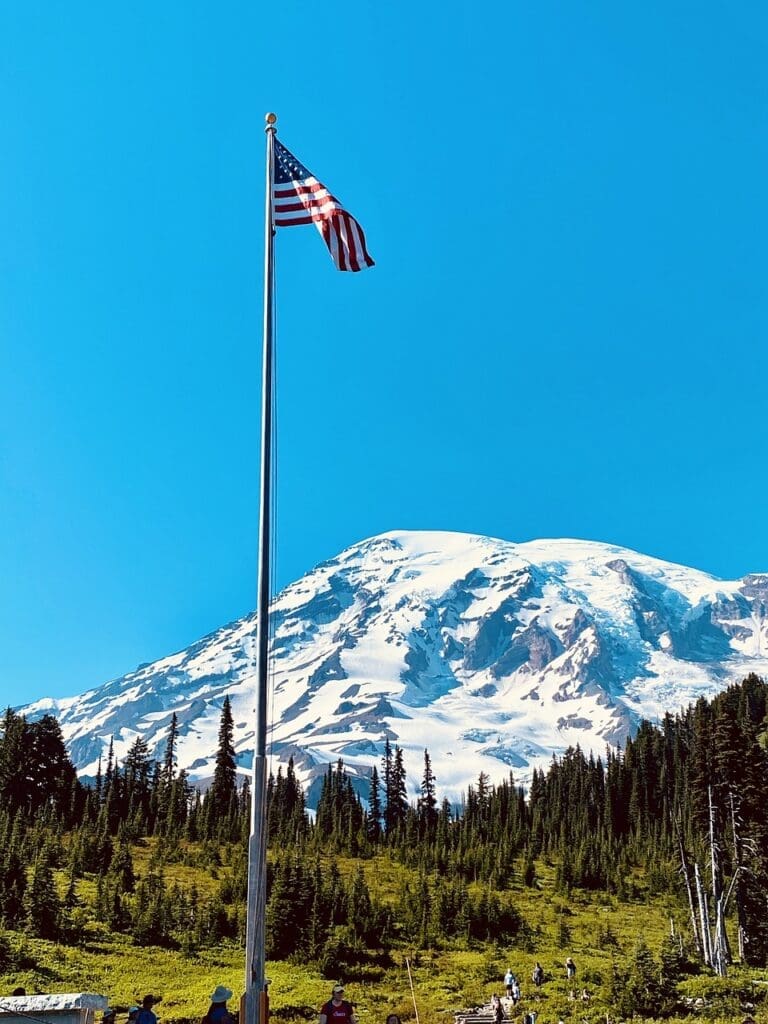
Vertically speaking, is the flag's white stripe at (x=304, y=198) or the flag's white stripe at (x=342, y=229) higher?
the flag's white stripe at (x=304, y=198)

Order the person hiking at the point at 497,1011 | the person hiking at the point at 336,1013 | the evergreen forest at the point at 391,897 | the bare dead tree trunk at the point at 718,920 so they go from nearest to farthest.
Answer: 1. the person hiking at the point at 336,1013
2. the person hiking at the point at 497,1011
3. the evergreen forest at the point at 391,897
4. the bare dead tree trunk at the point at 718,920

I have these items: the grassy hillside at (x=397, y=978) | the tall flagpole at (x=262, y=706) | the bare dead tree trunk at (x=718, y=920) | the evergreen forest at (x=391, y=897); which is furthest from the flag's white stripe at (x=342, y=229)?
the bare dead tree trunk at (x=718, y=920)

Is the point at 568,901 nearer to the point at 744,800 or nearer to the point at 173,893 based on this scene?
the point at 744,800

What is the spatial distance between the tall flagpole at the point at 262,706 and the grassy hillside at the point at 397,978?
836 inches

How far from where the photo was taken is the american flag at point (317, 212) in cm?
1609

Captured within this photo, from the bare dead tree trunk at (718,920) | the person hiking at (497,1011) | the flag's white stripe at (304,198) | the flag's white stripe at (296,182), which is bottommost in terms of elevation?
the person hiking at (497,1011)

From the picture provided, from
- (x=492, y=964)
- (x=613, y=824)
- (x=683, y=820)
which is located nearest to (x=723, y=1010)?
(x=492, y=964)

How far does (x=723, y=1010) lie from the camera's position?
33.8 meters

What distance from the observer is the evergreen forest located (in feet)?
128

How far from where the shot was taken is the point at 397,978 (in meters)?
42.3

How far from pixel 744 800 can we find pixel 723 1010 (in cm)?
1982

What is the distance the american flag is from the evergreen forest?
25296 millimetres

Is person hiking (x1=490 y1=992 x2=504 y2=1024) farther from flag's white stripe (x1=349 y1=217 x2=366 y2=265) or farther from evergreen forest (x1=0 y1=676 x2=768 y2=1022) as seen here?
flag's white stripe (x1=349 y1=217 x2=366 y2=265)

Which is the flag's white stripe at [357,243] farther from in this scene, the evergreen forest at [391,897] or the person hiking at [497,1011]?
the person hiking at [497,1011]
